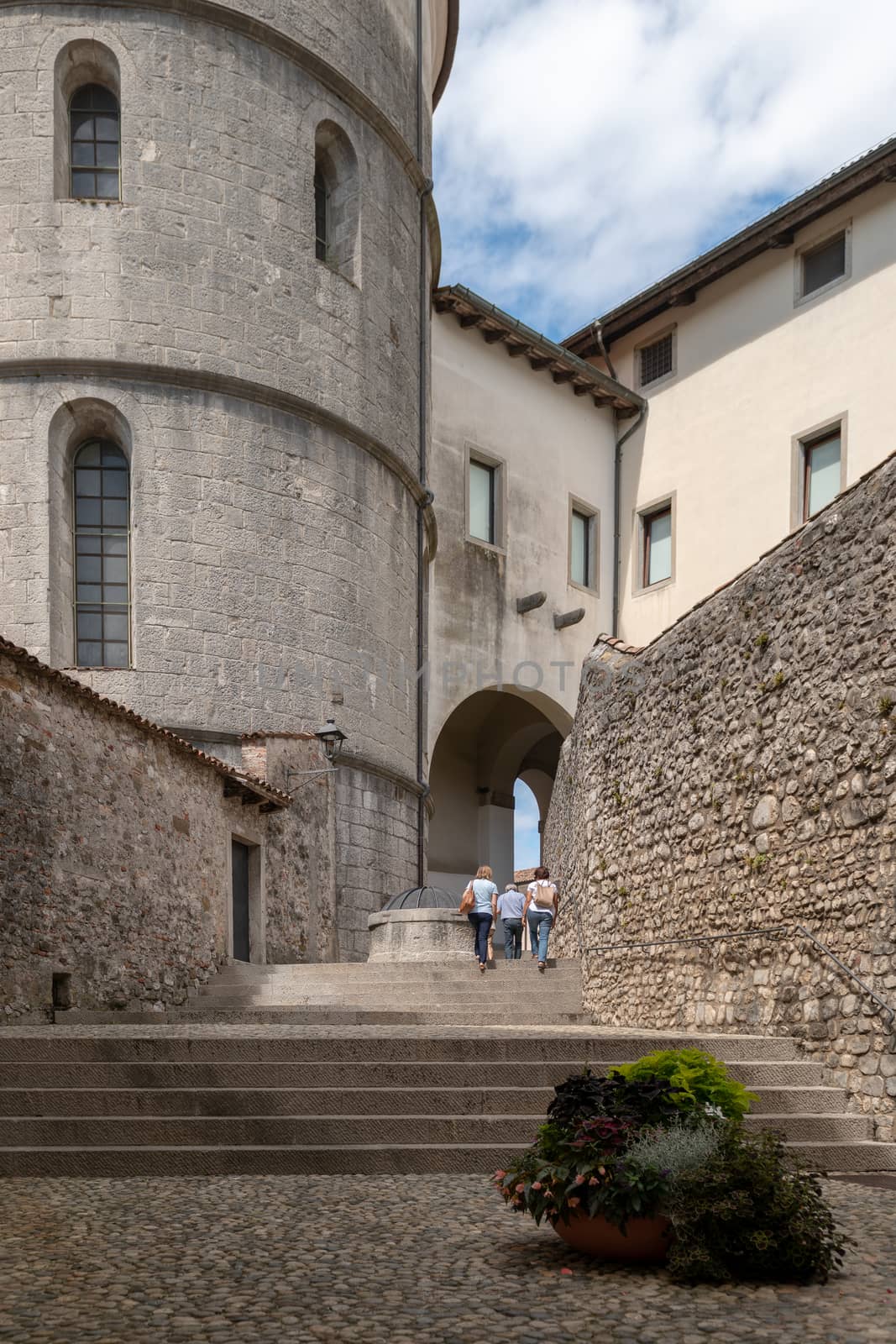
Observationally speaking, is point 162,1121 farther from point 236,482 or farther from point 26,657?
point 236,482

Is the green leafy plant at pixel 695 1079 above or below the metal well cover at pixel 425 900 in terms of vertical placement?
above

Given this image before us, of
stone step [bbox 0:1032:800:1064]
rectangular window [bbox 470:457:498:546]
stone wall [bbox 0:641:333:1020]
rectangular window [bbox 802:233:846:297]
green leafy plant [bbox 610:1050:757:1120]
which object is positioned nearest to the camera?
green leafy plant [bbox 610:1050:757:1120]

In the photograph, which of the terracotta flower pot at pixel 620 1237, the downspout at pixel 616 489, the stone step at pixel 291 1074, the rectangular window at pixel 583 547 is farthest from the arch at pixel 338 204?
the terracotta flower pot at pixel 620 1237

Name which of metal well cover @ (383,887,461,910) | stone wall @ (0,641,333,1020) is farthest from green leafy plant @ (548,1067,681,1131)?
metal well cover @ (383,887,461,910)

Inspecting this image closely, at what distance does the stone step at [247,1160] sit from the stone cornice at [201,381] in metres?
13.3

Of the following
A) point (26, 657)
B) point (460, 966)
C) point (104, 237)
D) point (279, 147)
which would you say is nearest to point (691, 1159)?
point (26, 657)

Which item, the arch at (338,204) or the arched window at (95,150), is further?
the arch at (338,204)

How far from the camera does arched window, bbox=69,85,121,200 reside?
19.2 m

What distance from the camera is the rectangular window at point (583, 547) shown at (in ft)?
93.6

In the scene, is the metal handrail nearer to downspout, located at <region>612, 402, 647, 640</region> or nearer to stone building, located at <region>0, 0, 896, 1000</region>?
stone building, located at <region>0, 0, 896, 1000</region>

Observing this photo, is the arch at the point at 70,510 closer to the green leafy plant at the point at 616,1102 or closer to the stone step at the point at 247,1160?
the stone step at the point at 247,1160

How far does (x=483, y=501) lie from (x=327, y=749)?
8.93 meters

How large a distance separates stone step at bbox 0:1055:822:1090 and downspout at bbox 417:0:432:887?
45.5ft

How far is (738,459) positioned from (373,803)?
1096 cm
